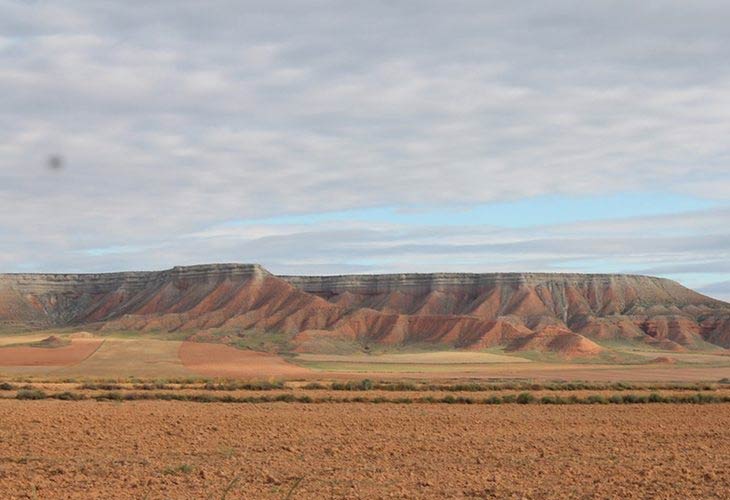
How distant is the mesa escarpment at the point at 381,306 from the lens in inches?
5497

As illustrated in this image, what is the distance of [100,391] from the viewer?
159 feet

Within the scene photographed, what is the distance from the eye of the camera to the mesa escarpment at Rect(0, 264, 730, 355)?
140 metres

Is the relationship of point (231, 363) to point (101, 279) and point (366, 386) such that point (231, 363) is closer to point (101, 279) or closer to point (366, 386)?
point (366, 386)

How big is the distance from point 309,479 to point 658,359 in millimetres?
100535

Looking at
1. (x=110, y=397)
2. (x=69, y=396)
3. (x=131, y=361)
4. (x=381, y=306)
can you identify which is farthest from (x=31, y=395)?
(x=381, y=306)

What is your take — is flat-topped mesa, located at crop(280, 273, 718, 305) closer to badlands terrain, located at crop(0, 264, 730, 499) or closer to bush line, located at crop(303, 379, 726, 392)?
badlands terrain, located at crop(0, 264, 730, 499)

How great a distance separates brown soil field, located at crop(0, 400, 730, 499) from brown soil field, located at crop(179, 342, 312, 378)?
40.3 m

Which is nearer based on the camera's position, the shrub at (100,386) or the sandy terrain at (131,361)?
the shrub at (100,386)

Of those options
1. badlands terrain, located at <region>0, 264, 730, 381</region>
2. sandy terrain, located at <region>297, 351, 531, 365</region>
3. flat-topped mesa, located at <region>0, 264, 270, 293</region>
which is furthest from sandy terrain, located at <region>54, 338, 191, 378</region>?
flat-topped mesa, located at <region>0, 264, 270, 293</region>

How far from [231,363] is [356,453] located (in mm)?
71499

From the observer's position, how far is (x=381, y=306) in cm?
16600

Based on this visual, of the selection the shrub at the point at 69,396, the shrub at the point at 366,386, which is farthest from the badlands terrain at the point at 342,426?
the shrub at the point at 69,396

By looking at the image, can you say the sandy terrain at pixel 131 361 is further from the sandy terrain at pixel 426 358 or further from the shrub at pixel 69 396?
the shrub at pixel 69 396

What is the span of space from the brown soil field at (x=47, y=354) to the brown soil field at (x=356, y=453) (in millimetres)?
54671
